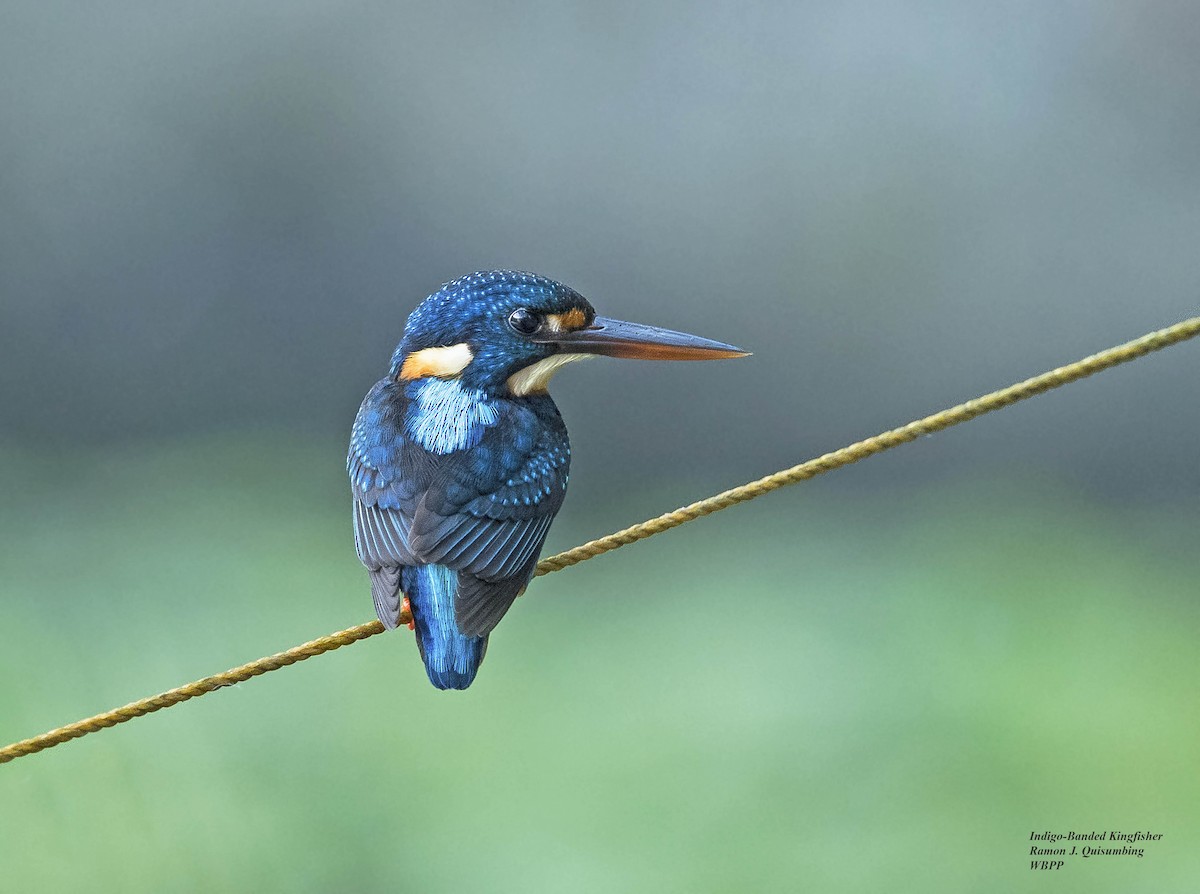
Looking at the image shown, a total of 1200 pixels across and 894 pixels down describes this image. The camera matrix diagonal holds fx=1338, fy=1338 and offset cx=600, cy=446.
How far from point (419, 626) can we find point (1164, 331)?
3.25ft

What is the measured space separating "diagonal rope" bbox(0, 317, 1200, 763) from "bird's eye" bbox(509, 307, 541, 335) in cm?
48

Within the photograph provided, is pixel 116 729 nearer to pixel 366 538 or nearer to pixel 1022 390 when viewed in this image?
pixel 366 538

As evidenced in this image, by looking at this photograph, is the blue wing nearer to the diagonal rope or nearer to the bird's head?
the bird's head

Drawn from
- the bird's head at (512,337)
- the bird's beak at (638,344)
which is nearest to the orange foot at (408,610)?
the bird's head at (512,337)

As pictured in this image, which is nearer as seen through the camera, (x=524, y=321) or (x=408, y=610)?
(x=408, y=610)

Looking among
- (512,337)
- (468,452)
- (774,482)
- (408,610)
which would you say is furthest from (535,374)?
(774,482)

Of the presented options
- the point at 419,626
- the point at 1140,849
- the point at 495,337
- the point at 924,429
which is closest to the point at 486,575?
the point at 419,626

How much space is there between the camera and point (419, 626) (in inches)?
68.8

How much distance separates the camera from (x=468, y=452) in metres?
1.84

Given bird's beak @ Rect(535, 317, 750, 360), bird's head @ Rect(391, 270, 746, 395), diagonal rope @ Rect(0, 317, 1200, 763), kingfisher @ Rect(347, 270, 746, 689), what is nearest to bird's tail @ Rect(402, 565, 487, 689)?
kingfisher @ Rect(347, 270, 746, 689)

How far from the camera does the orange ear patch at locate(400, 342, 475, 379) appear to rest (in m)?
1.94

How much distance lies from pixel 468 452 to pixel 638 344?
0.33 metres

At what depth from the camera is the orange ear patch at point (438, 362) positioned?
1938 millimetres

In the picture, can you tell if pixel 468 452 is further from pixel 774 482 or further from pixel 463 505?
pixel 774 482
